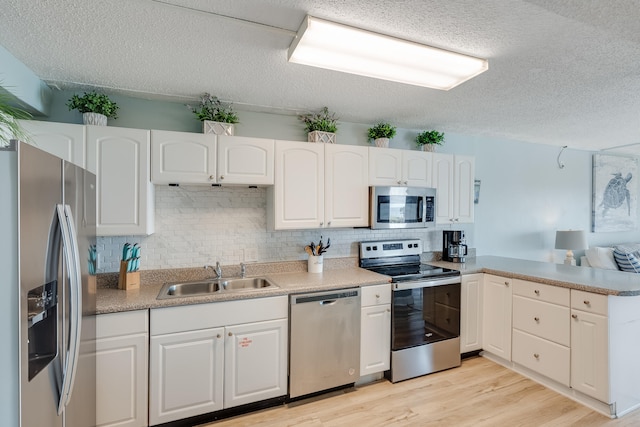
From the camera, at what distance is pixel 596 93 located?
2.44 metres

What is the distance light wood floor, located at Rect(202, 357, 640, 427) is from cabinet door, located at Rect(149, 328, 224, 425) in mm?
272

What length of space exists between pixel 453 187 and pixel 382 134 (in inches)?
39.1

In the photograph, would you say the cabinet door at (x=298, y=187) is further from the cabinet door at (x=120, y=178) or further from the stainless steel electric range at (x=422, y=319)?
the cabinet door at (x=120, y=178)

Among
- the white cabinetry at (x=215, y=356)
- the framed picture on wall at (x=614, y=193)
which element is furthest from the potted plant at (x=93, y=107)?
the framed picture on wall at (x=614, y=193)

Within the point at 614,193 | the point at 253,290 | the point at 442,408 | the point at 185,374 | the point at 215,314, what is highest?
the point at 614,193

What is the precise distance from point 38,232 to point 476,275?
326 cm

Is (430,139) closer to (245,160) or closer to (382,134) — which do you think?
(382,134)

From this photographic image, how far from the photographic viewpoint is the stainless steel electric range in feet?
8.66

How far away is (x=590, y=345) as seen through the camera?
2.27 meters

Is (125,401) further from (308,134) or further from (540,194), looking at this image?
(540,194)

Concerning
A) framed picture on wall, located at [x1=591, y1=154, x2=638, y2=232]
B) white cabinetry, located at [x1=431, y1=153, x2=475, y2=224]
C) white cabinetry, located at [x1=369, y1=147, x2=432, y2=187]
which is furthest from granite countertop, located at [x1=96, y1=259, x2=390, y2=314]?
framed picture on wall, located at [x1=591, y1=154, x2=638, y2=232]

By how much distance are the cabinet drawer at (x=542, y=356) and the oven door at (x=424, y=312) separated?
515 mm

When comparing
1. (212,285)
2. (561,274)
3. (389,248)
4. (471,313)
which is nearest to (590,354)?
(561,274)

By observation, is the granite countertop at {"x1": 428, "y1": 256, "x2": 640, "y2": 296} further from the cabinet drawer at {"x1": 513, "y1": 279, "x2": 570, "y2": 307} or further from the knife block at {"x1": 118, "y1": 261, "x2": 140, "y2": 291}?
the knife block at {"x1": 118, "y1": 261, "x2": 140, "y2": 291}
